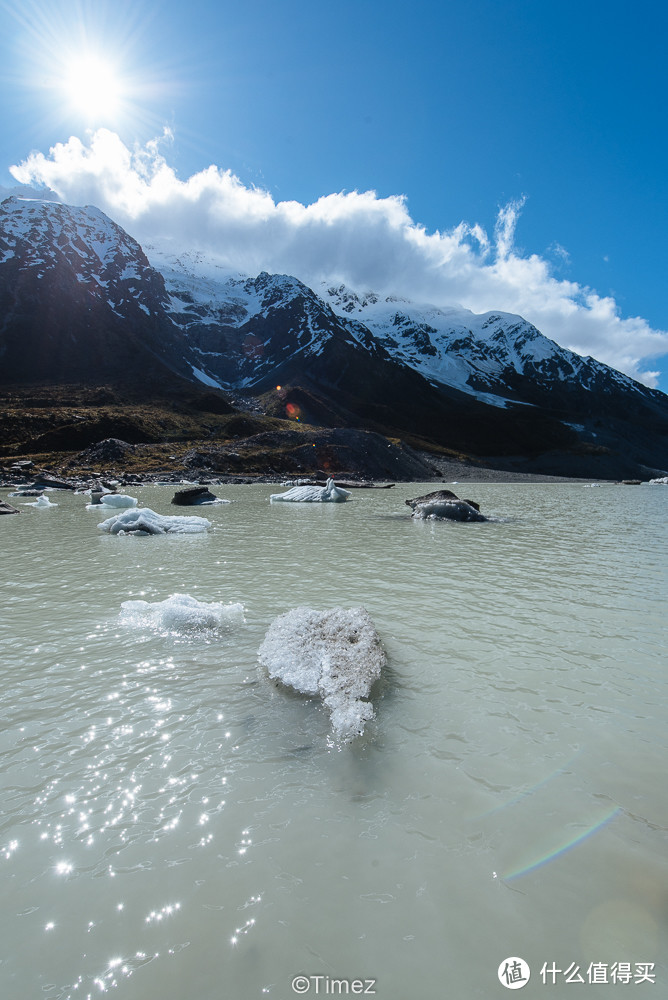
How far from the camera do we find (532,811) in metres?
4.50

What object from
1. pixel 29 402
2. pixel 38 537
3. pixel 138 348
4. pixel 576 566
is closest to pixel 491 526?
pixel 576 566

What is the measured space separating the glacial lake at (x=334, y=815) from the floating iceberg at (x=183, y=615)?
300mm

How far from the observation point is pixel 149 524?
80.8 ft

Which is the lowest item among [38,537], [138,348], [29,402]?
[38,537]

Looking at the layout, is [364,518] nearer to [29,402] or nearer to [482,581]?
[482,581]

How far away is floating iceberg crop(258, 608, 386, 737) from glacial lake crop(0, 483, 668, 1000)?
10.2 inches

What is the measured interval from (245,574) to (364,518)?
18.9 meters

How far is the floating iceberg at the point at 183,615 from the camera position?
9.63 m

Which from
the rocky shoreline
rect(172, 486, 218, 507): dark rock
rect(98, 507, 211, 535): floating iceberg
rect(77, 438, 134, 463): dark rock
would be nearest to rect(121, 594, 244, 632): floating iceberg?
rect(98, 507, 211, 535): floating iceberg

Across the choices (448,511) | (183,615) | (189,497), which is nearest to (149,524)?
(183,615)

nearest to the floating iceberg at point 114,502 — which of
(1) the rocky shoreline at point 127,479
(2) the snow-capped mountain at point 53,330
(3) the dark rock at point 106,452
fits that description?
(1) the rocky shoreline at point 127,479

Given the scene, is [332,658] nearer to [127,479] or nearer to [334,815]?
[334,815]

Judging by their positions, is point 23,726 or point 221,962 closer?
point 221,962

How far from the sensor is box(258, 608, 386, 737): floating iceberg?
20.3 ft
